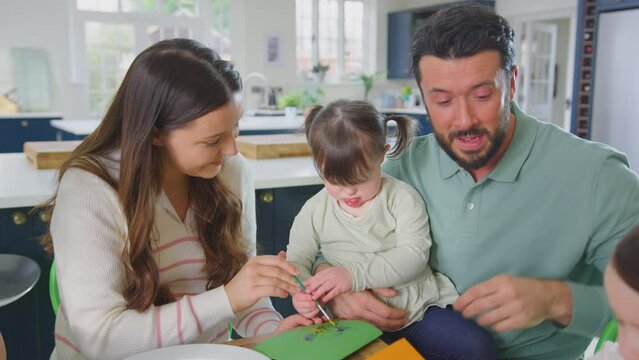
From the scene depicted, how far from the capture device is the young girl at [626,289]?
23.1 inches

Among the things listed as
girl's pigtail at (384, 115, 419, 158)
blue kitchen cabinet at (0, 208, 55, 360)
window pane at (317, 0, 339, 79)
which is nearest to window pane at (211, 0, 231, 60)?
window pane at (317, 0, 339, 79)

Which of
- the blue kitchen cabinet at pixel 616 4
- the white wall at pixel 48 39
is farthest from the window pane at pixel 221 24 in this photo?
the blue kitchen cabinet at pixel 616 4

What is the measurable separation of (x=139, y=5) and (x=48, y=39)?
45.2 inches

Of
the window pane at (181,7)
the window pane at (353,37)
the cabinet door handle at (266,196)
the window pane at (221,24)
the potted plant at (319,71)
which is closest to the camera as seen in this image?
the cabinet door handle at (266,196)

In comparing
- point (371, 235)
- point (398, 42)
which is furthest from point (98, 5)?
point (371, 235)

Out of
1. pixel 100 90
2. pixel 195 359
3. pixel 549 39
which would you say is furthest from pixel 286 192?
pixel 549 39

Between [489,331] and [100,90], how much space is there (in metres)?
6.59

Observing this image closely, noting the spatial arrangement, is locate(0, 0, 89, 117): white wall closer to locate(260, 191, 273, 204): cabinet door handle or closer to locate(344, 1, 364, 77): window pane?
locate(344, 1, 364, 77): window pane

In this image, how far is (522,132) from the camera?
1280 millimetres

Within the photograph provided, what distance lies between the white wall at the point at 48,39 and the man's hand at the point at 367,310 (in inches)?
239

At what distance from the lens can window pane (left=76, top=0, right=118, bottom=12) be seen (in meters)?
6.61

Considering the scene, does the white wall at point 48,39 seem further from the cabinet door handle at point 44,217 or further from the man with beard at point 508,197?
the man with beard at point 508,197

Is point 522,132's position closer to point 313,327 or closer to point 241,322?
point 313,327

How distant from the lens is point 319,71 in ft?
26.8
